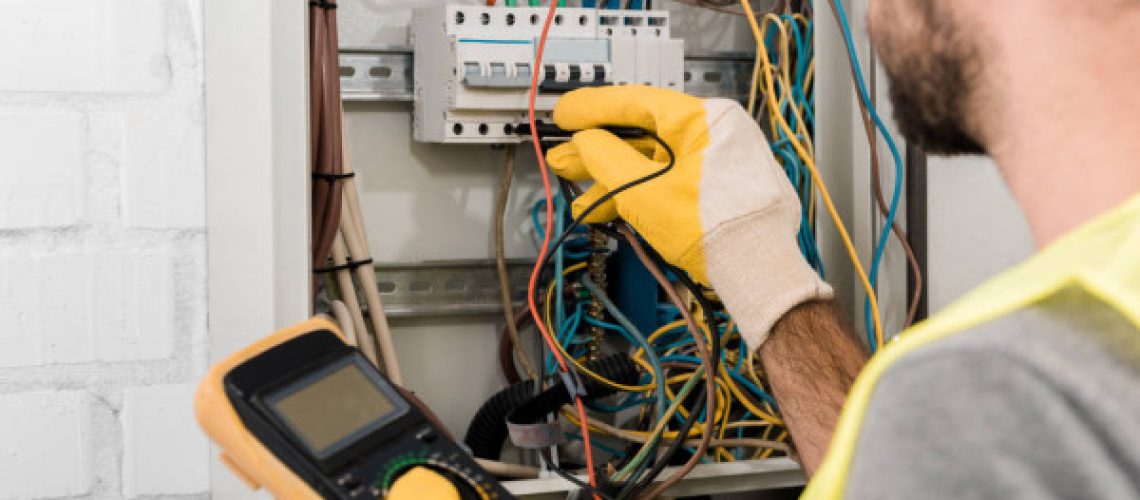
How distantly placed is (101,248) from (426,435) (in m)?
0.51

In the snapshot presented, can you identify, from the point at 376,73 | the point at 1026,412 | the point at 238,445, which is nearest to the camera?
the point at 1026,412

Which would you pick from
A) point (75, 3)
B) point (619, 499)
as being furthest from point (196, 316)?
point (619, 499)

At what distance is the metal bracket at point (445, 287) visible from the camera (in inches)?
49.5

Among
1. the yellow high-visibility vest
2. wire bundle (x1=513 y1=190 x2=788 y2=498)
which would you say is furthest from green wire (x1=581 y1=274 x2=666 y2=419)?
the yellow high-visibility vest

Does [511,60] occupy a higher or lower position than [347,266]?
higher

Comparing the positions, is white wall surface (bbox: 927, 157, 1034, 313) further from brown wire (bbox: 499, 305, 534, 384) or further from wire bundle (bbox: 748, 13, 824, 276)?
brown wire (bbox: 499, 305, 534, 384)

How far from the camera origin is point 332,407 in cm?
66

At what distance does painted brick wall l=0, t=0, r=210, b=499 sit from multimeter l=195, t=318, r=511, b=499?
0.42 m

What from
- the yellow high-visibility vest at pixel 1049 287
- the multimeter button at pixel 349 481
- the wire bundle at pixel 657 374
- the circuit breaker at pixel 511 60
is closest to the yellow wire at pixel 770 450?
the wire bundle at pixel 657 374

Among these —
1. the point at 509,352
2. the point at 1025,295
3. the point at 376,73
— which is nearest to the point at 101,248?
the point at 376,73

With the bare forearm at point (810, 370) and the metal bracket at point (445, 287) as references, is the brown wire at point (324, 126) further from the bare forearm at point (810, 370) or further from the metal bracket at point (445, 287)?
the bare forearm at point (810, 370)

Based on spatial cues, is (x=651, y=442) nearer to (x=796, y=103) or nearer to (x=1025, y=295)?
(x=796, y=103)

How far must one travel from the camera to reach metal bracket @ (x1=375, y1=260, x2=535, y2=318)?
1258 millimetres

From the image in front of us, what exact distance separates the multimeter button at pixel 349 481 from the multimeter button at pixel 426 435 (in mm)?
71
